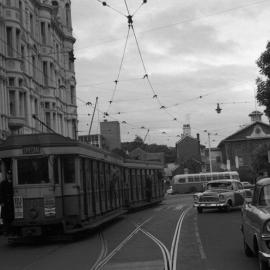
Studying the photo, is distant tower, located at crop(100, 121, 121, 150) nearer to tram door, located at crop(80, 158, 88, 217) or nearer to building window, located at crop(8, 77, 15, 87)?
building window, located at crop(8, 77, 15, 87)

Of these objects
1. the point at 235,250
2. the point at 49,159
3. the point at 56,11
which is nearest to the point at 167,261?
the point at 235,250

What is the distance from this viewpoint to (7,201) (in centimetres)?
1788

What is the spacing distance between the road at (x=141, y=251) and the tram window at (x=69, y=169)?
187 centimetres

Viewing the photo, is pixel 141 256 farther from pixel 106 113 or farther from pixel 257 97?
pixel 106 113

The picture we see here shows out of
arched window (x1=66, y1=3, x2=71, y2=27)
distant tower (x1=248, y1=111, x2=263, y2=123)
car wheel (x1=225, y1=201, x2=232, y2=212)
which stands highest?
arched window (x1=66, y1=3, x2=71, y2=27)

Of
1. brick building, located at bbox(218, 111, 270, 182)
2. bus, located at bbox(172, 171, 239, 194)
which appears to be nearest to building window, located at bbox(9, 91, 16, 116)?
bus, located at bbox(172, 171, 239, 194)

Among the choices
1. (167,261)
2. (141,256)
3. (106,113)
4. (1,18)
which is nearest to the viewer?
(167,261)

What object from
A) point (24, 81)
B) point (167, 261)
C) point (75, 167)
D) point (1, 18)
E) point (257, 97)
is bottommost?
point (167, 261)

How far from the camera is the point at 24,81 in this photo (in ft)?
129

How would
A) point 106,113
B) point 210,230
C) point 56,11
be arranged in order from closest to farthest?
point 210,230 → point 106,113 → point 56,11

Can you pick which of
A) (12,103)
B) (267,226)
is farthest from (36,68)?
(267,226)

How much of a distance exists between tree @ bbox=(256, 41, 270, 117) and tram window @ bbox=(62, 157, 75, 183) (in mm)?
10208

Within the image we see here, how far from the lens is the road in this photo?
39.3 feet

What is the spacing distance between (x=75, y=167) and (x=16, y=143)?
191 centimetres
